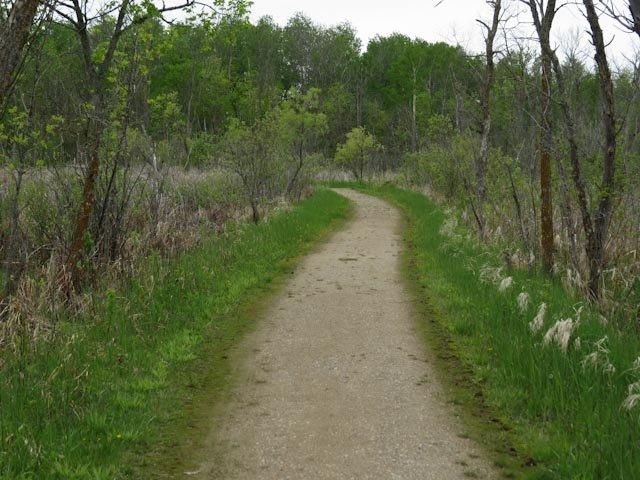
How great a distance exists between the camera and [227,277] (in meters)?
8.59

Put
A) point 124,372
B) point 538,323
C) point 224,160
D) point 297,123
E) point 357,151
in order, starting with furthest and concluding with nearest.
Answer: point 357,151 < point 297,123 < point 224,160 < point 538,323 < point 124,372

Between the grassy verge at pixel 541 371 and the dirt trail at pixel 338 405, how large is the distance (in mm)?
361

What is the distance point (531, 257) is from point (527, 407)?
456 centimetres

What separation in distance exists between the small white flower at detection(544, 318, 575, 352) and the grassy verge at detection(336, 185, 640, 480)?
0.03 metres

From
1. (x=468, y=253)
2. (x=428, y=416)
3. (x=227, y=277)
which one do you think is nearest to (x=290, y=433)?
(x=428, y=416)

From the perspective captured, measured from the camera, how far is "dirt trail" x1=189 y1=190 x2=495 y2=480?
12.1 ft

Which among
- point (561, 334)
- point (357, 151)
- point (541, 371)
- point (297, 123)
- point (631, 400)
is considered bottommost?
point (541, 371)

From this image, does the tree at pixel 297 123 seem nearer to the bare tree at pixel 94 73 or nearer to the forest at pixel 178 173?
the forest at pixel 178 173

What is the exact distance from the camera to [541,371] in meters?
4.66

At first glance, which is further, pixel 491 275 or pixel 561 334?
pixel 491 275

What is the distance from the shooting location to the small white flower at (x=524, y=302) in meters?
6.18

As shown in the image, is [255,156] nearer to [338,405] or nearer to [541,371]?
[338,405]

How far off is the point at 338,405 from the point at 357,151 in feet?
98.8

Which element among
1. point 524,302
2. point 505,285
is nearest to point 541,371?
point 524,302
